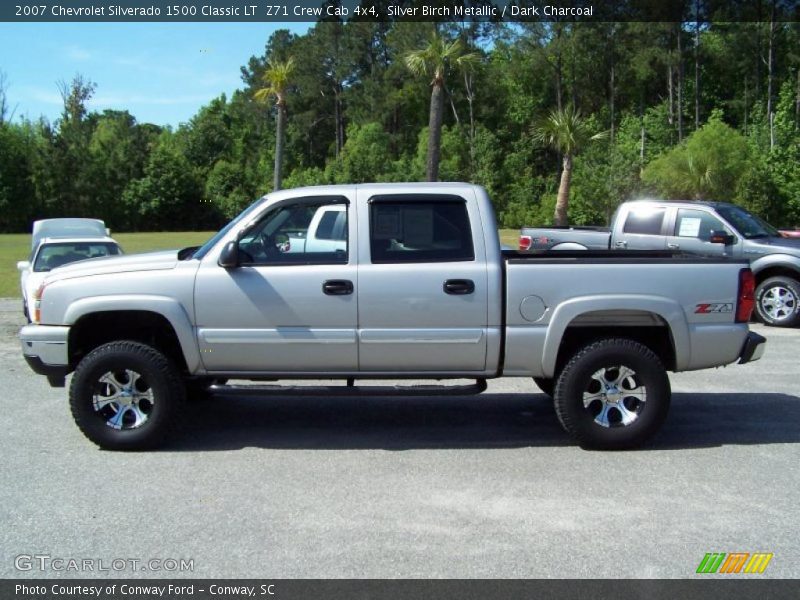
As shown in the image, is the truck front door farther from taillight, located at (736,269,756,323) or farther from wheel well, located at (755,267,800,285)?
wheel well, located at (755,267,800,285)

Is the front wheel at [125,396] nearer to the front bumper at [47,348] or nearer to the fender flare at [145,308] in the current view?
the front bumper at [47,348]

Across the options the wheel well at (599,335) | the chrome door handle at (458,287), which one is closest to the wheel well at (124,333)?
the chrome door handle at (458,287)

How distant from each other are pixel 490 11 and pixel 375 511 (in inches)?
2471

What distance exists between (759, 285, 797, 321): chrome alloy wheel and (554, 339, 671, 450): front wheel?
7.83 m

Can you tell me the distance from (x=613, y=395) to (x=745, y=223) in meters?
8.63

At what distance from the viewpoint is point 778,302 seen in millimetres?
12844

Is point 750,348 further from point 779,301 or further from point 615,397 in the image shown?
point 779,301

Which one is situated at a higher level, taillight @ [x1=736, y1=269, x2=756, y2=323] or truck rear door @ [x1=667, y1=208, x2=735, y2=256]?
truck rear door @ [x1=667, y1=208, x2=735, y2=256]

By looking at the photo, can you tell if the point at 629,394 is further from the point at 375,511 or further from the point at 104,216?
the point at 104,216

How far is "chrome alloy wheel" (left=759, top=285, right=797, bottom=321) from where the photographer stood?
1274 centimetres

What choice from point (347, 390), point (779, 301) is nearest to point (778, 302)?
point (779, 301)

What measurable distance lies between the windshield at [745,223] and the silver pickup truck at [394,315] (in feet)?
25.3

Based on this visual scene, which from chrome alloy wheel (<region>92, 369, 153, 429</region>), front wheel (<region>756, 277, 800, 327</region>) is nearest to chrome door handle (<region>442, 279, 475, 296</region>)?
chrome alloy wheel (<region>92, 369, 153, 429</region>)

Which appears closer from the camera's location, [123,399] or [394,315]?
[394,315]
